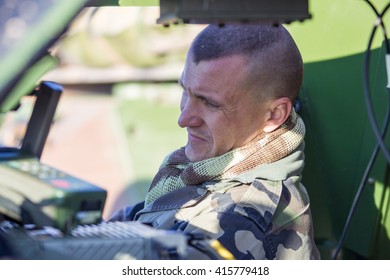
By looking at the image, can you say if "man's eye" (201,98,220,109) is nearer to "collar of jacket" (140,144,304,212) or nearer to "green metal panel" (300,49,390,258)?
"collar of jacket" (140,144,304,212)

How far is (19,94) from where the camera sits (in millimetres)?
1940

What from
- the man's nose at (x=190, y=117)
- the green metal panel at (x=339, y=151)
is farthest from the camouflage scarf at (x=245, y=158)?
the green metal panel at (x=339, y=151)

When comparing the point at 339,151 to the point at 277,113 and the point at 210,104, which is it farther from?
the point at 210,104

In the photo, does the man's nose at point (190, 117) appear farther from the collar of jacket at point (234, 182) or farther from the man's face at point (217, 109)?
the collar of jacket at point (234, 182)

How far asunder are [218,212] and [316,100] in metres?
0.81

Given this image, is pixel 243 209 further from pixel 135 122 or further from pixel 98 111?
pixel 98 111

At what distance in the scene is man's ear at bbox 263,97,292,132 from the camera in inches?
107

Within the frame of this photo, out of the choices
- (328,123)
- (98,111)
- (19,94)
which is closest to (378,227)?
(328,123)

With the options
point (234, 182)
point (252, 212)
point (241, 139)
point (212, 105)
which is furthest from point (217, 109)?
point (252, 212)

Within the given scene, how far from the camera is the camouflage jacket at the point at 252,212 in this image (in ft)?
7.76

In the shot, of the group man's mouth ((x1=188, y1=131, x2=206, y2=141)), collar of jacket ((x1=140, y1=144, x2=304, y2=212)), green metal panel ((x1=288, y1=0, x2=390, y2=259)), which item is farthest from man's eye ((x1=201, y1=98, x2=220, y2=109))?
green metal panel ((x1=288, y1=0, x2=390, y2=259))

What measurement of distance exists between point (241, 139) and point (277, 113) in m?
0.14

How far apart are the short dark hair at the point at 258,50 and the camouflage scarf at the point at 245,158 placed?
0.13 m
